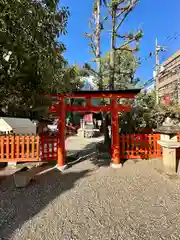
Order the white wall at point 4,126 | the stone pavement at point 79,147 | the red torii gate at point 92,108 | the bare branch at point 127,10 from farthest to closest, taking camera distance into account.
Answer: the stone pavement at point 79,147, the white wall at point 4,126, the bare branch at point 127,10, the red torii gate at point 92,108

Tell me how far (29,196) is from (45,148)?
278cm

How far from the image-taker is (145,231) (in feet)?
8.13

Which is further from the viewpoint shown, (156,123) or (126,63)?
(126,63)

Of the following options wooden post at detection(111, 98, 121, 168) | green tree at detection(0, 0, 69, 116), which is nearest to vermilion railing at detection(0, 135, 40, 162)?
wooden post at detection(111, 98, 121, 168)

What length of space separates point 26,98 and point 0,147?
3014 mm

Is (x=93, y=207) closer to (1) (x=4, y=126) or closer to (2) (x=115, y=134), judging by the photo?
(2) (x=115, y=134)

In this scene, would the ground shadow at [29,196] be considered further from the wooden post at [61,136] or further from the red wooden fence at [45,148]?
the red wooden fence at [45,148]

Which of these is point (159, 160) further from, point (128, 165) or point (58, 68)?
point (58, 68)

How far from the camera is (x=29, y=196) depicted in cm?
375

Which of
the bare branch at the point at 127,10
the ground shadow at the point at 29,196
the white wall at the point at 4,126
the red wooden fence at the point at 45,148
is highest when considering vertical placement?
the bare branch at the point at 127,10

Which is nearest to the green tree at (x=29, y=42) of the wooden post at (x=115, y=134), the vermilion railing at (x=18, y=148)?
the vermilion railing at (x=18, y=148)

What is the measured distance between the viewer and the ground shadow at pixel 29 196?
2771 millimetres

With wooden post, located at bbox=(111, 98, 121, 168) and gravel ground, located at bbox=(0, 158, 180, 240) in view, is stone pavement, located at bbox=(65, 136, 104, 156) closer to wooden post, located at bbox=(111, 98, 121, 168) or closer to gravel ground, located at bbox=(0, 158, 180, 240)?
wooden post, located at bbox=(111, 98, 121, 168)

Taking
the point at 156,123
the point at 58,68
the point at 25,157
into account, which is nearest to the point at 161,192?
the point at 58,68
